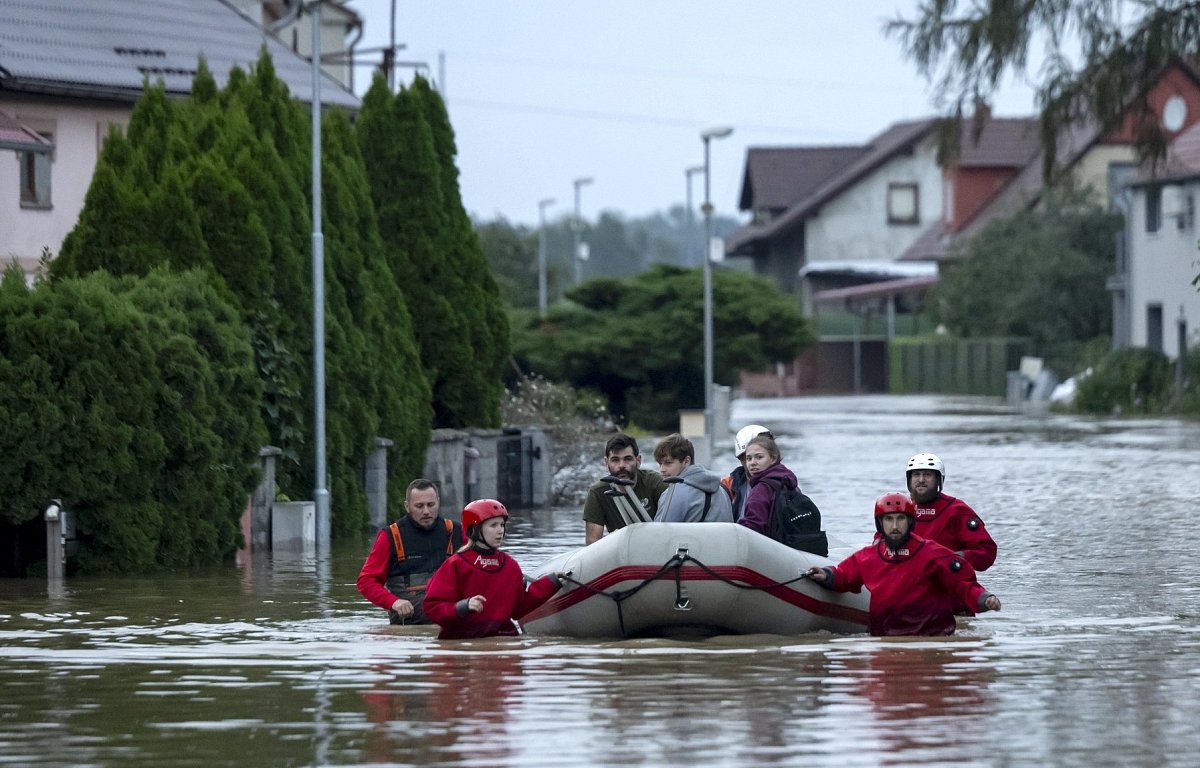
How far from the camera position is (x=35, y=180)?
33.9 meters

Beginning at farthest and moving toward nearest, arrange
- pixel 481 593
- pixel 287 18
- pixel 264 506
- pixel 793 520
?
pixel 287 18
pixel 264 506
pixel 793 520
pixel 481 593

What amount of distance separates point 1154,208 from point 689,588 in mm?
46508

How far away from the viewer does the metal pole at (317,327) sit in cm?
2309

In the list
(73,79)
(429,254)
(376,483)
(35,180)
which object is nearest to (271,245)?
(376,483)

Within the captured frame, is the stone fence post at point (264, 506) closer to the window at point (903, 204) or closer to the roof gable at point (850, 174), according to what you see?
the roof gable at point (850, 174)

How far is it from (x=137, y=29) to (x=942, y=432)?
17.6 meters

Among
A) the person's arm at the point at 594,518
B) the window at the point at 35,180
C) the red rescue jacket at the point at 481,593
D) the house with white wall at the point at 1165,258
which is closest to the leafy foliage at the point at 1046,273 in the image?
the house with white wall at the point at 1165,258

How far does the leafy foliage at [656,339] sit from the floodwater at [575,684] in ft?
93.5

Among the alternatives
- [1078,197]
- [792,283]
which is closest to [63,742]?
[1078,197]

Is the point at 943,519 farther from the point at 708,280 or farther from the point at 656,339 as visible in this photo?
the point at 656,339

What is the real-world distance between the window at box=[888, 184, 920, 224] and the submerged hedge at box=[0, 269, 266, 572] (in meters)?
67.2

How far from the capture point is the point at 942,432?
45.9 metres

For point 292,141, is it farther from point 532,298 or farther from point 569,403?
point 532,298

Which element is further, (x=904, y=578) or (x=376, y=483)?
(x=376, y=483)
